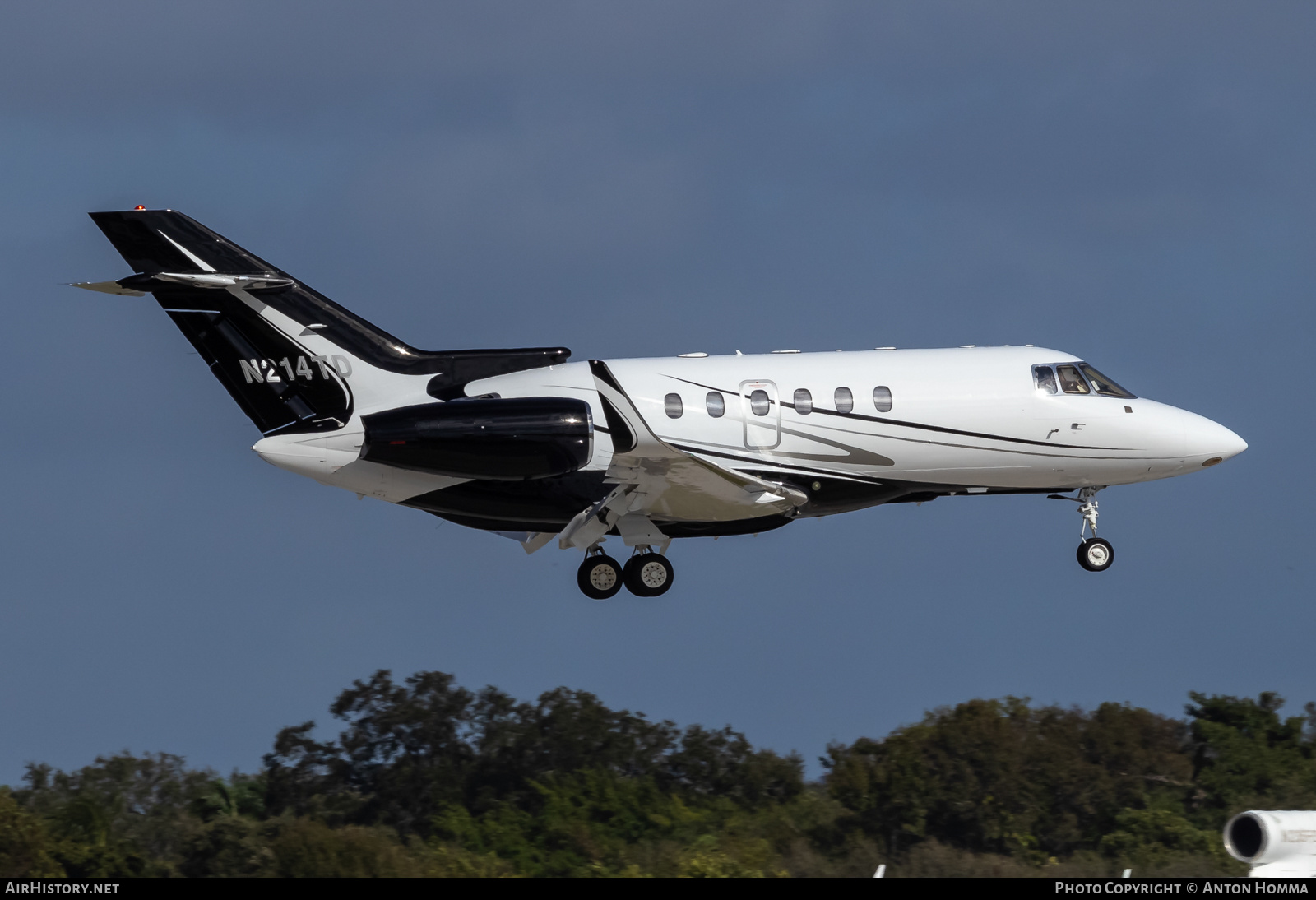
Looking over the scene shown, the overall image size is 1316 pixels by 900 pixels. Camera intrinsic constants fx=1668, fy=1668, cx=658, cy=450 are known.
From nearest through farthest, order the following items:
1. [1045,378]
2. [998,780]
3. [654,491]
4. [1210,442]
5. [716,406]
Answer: [654,491], [716,406], [1045,378], [1210,442], [998,780]

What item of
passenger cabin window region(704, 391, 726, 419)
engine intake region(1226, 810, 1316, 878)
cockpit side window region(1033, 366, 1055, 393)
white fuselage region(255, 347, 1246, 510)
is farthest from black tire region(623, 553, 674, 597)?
engine intake region(1226, 810, 1316, 878)

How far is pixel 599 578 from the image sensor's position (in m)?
25.4

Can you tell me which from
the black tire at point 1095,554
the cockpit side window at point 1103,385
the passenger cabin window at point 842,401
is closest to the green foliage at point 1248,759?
the black tire at point 1095,554

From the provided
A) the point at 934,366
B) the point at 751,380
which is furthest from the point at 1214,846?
the point at 751,380

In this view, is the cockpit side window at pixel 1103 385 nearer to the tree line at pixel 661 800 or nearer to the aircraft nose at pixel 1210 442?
the aircraft nose at pixel 1210 442

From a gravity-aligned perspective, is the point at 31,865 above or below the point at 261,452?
below

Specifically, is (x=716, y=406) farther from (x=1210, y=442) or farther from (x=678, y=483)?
(x=1210, y=442)

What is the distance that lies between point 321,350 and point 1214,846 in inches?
666

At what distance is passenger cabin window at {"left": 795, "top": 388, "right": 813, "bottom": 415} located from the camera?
2478 cm

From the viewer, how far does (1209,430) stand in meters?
27.0

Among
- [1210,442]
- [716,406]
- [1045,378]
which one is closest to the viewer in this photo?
[716,406]

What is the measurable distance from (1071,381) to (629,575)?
298 inches

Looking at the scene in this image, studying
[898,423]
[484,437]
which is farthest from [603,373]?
[898,423]
